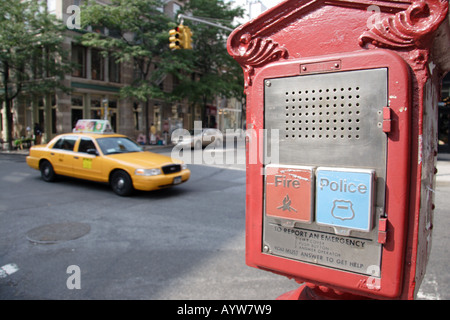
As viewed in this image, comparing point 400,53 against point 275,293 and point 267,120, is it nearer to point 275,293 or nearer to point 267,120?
point 267,120

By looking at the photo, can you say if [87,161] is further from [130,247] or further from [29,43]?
[29,43]

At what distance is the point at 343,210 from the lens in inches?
48.5

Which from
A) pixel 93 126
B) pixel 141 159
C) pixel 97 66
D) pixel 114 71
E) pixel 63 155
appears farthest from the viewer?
pixel 114 71

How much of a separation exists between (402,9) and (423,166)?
559 millimetres

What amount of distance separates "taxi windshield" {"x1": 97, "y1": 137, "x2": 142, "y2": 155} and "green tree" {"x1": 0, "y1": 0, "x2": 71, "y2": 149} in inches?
508

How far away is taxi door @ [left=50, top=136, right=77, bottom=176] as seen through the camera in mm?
9164

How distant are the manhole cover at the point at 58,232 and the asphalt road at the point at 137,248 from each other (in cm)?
2

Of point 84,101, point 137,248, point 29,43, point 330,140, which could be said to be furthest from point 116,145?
point 84,101

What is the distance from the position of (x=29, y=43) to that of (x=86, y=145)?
1311cm

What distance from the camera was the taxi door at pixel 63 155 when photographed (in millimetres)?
9164

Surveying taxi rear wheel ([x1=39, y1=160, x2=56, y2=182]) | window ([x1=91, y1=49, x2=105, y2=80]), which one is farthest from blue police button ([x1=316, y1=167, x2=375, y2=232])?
window ([x1=91, y1=49, x2=105, y2=80])

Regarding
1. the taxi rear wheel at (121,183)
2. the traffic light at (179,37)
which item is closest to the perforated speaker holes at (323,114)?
the taxi rear wheel at (121,183)

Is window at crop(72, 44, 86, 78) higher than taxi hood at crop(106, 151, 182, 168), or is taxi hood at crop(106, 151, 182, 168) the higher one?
window at crop(72, 44, 86, 78)

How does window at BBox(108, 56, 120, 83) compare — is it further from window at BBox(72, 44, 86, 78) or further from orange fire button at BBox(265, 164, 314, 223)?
orange fire button at BBox(265, 164, 314, 223)
